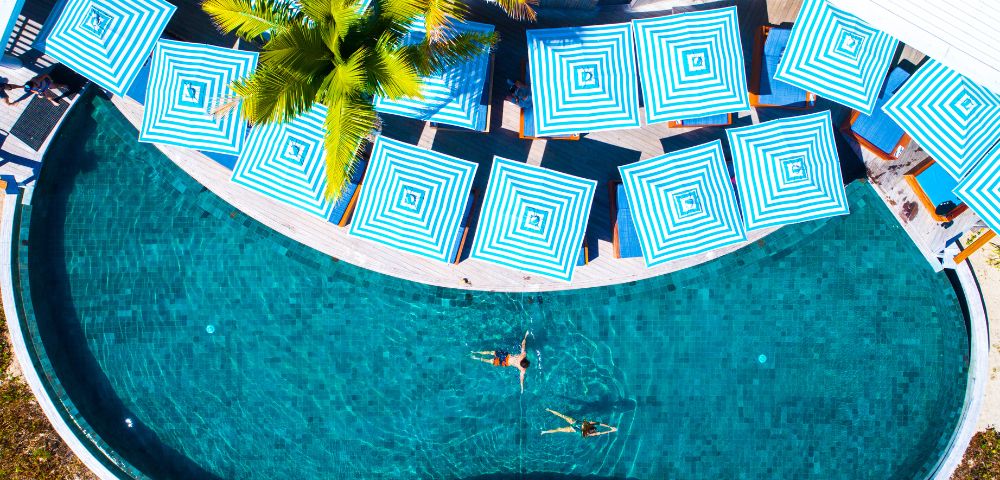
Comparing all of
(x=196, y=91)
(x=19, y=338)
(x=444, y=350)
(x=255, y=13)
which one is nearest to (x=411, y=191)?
(x=444, y=350)

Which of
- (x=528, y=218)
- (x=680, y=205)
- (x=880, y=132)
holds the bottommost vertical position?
(x=528, y=218)

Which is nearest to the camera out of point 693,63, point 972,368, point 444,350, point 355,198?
point 693,63

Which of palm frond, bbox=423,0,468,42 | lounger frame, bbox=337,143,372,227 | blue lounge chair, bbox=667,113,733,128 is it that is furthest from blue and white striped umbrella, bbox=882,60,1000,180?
lounger frame, bbox=337,143,372,227

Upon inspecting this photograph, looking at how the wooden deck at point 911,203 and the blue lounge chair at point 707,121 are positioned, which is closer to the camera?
the blue lounge chair at point 707,121

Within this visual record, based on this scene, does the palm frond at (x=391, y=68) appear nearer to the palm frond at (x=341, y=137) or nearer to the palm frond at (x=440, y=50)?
the palm frond at (x=440, y=50)

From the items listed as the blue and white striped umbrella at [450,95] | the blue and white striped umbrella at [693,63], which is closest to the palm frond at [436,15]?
the blue and white striped umbrella at [450,95]

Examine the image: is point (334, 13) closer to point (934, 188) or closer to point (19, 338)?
point (19, 338)

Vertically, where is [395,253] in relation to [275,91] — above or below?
below
